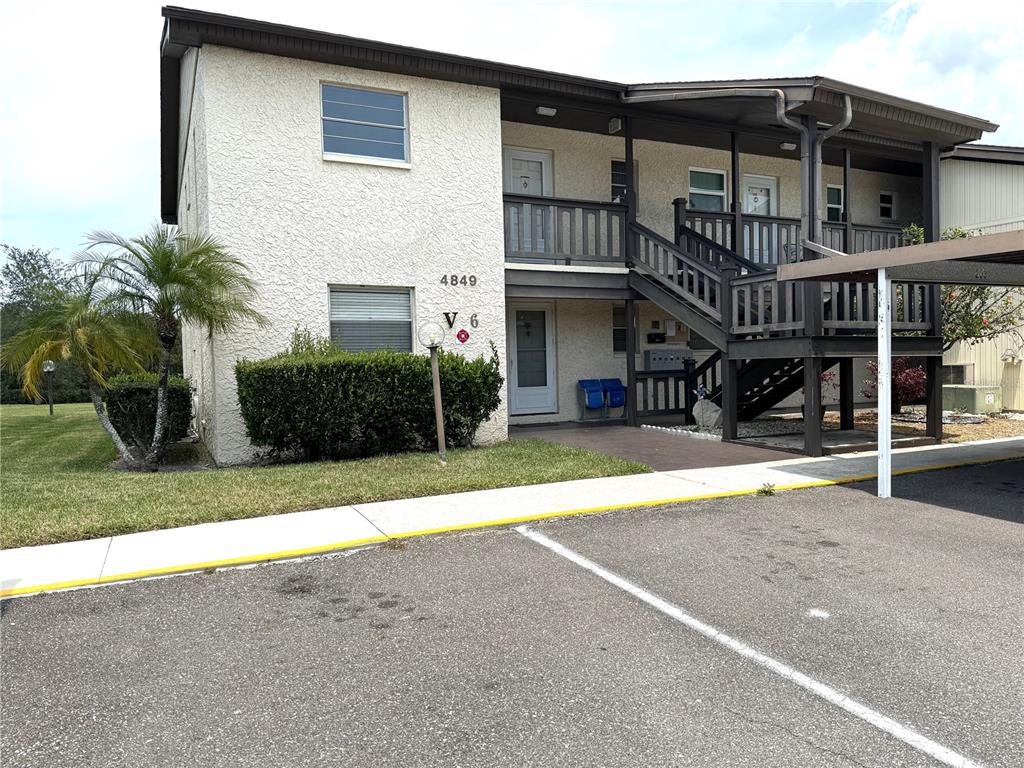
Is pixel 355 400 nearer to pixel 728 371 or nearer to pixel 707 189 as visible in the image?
pixel 728 371

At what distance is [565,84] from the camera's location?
1170 cm

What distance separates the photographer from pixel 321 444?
31.7 ft

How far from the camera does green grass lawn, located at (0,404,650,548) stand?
6.46 meters

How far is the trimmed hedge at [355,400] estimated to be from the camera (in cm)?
919

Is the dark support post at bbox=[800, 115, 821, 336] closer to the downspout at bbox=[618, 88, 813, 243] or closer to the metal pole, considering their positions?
the downspout at bbox=[618, 88, 813, 243]

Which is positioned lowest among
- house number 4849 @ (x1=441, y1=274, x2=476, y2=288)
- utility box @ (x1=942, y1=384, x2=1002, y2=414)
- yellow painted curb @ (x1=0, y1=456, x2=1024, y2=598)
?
yellow painted curb @ (x1=0, y1=456, x2=1024, y2=598)

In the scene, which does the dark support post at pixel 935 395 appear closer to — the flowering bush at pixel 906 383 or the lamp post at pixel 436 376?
the flowering bush at pixel 906 383

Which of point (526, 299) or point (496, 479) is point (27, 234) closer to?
point (526, 299)

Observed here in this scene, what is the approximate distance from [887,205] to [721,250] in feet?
25.7

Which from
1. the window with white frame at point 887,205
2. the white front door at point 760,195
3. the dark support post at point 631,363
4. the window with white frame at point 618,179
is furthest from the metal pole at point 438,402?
the window with white frame at point 887,205

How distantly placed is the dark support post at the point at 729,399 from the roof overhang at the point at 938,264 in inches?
99.9

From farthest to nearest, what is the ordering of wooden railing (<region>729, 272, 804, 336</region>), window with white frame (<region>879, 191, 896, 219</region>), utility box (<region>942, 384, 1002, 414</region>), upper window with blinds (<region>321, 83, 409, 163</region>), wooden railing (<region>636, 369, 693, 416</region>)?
window with white frame (<region>879, 191, 896, 219</region>), utility box (<region>942, 384, 1002, 414</region>), wooden railing (<region>636, 369, 693, 416</region>), upper window with blinds (<region>321, 83, 409, 163</region>), wooden railing (<region>729, 272, 804, 336</region>)

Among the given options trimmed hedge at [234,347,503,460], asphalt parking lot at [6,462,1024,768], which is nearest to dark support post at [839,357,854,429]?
trimmed hedge at [234,347,503,460]

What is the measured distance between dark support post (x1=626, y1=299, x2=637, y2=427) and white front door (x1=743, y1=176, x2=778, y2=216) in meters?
4.66
